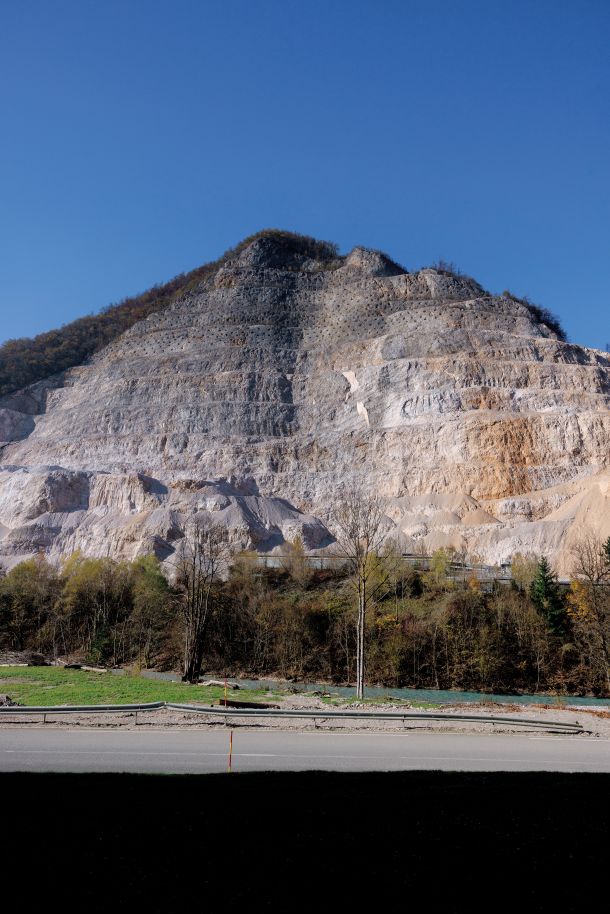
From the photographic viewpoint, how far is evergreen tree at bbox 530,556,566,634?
114 ft

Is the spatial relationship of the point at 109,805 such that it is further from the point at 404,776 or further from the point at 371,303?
the point at 371,303

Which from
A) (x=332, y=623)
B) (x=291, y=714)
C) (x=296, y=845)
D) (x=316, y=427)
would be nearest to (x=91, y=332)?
(x=316, y=427)

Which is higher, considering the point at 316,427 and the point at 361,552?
the point at 316,427

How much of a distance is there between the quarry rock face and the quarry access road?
1572 inches

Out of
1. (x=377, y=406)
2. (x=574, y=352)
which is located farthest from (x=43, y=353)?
(x=574, y=352)

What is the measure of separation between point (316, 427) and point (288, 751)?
224 feet

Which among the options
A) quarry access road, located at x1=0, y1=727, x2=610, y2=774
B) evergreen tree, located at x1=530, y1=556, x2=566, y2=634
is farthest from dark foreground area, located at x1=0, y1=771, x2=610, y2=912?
evergreen tree, located at x1=530, y1=556, x2=566, y2=634

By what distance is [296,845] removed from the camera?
3.92 m

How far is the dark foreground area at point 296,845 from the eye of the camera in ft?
10.8

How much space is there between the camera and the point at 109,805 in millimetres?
4633

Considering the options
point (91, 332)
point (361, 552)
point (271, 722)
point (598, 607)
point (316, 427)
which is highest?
point (91, 332)

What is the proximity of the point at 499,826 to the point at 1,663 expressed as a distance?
30.4 metres

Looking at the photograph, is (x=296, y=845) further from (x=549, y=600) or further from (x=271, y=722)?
(x=549, y=600)

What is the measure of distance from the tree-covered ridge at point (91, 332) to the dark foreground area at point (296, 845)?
99.5 m
